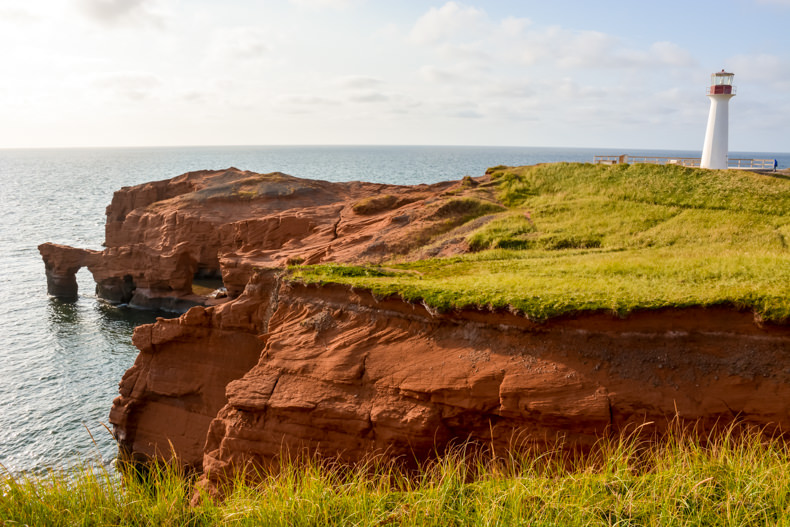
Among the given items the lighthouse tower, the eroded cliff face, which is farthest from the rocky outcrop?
the lighthouse tower

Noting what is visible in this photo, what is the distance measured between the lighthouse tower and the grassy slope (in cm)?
873

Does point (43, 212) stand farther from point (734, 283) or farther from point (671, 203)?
point (734, 283)

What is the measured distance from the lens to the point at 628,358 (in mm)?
11250

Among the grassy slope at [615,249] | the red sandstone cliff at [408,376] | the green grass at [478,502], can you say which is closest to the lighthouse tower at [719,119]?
the grassy slope at [615,249]

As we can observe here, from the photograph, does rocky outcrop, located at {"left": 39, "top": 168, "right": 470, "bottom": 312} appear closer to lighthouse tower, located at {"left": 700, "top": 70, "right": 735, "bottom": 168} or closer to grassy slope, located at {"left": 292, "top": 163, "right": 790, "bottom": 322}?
grassy slope, located at {"left": 292, "top": 163, "right": 790, "bottom": 322}

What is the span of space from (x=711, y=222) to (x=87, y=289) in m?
44.0

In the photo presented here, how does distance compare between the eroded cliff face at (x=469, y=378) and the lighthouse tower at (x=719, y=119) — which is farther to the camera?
the lighthouse tower at (x=719, y=119)

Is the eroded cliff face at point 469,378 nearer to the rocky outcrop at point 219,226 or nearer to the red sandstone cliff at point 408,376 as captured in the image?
the red sandstone cliff at point 408,376

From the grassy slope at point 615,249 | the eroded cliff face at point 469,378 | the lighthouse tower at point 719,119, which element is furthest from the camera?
the lighthouse tower at point 719,119

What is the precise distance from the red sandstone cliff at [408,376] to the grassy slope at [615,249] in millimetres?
502

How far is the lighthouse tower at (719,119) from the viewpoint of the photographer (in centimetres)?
3675

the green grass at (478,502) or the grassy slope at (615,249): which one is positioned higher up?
the grassy slope at (615,249)

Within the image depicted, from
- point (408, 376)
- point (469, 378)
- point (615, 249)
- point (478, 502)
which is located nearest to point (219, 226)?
point (615, 249)

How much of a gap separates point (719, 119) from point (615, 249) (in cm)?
2218
